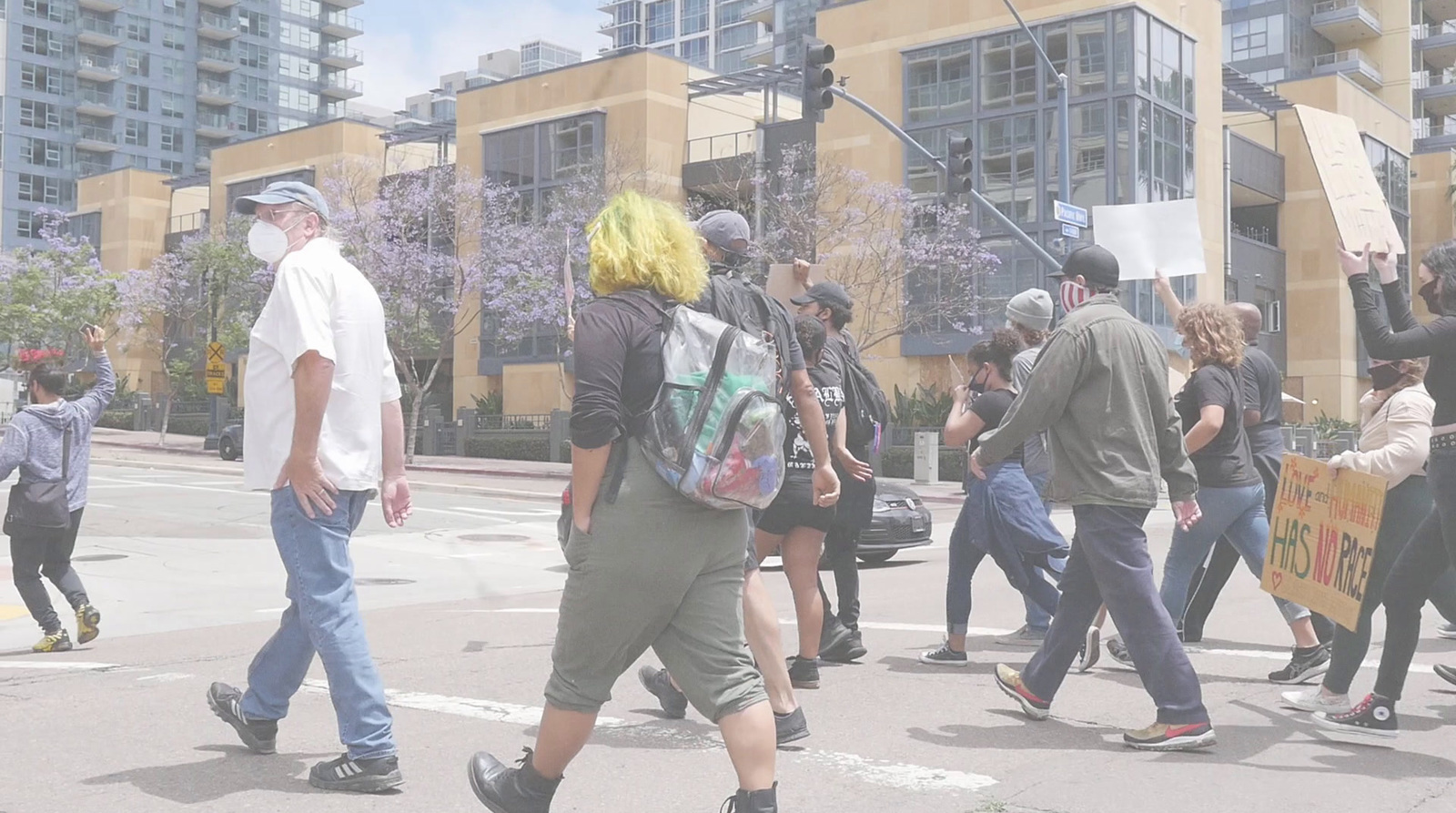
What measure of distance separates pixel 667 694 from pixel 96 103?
10198cm

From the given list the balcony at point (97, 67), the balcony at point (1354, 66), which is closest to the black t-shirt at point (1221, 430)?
the balcony at point (1354, 66)

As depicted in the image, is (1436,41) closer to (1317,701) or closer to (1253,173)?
(1253,173)

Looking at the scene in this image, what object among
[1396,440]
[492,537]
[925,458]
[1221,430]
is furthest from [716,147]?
[1396,440]

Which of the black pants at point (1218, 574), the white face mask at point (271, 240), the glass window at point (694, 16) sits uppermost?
the glass window at point (694, 16)

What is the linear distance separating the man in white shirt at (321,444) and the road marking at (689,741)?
1.10 meters

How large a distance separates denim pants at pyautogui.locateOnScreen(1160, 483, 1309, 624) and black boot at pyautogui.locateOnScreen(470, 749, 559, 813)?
3.91m

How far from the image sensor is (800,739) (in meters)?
5.27

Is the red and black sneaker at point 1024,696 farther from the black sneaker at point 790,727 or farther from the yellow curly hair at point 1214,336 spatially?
the yellow curly hair at point 1214,336

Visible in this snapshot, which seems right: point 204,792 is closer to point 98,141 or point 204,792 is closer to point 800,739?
point 800,739

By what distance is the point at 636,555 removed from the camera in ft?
11.7

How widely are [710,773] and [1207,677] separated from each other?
10.1 feet

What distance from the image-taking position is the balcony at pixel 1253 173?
43.1 meters

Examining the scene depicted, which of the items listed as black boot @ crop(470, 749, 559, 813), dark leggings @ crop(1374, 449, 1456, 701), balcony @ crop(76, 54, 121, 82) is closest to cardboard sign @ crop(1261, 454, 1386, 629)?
dark leggings @ crop(1374, 449, 1456, 701)

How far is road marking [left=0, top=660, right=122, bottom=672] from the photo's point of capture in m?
7.49
